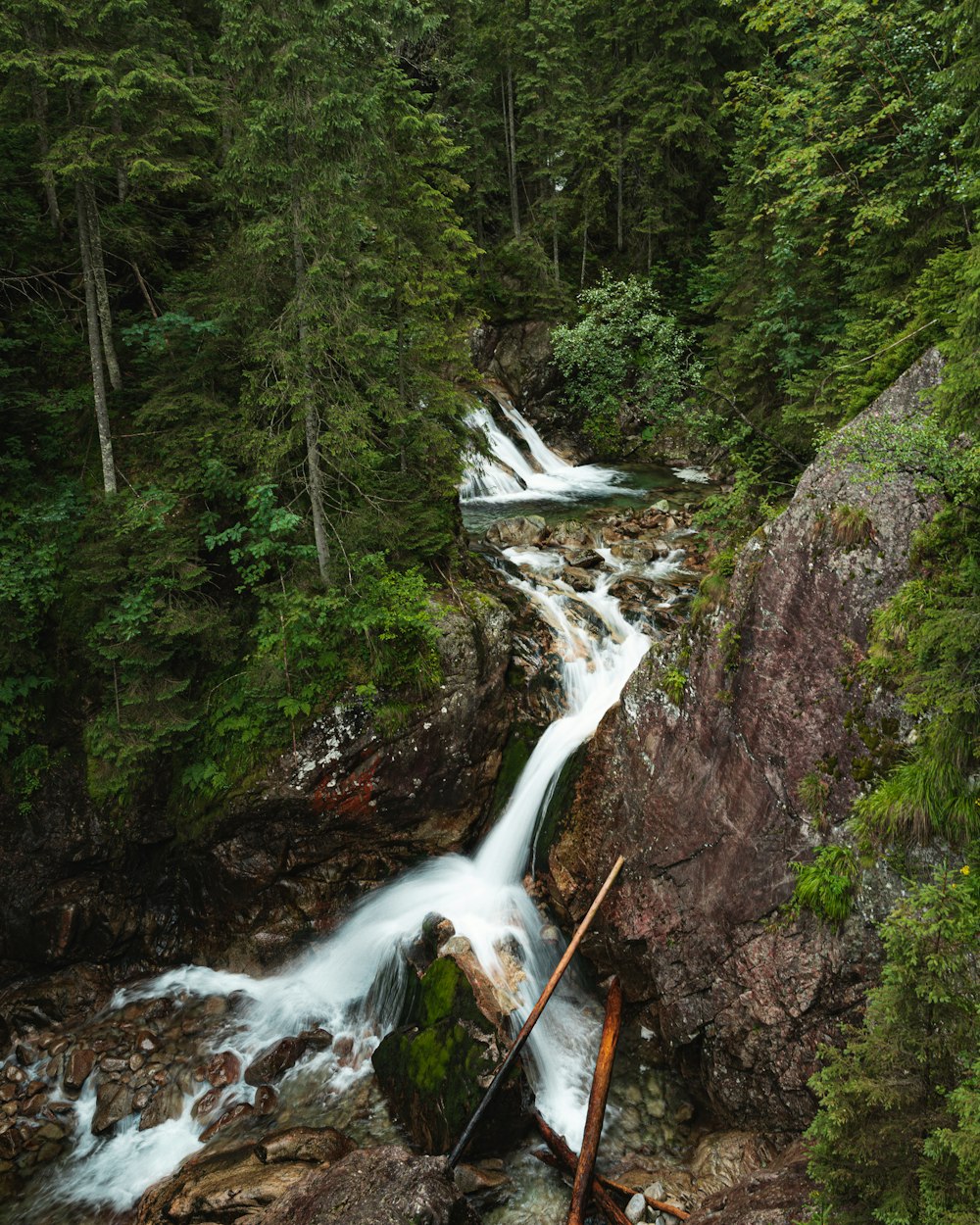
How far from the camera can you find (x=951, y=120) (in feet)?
25.3

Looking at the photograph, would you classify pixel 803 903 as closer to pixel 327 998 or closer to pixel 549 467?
pixel 327 998

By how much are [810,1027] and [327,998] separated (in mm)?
6183

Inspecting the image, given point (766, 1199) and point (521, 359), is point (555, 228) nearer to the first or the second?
point (521, 359)

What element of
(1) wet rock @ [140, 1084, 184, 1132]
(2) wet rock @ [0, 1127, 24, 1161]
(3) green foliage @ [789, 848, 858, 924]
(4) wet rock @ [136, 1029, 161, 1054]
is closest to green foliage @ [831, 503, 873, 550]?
(3) green foliage @ [789, 848, 858, 924]

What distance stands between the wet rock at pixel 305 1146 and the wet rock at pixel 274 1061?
0.92m

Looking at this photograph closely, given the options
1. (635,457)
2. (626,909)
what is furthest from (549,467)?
(626,909)

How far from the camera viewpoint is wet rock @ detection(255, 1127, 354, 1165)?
22.3 feet

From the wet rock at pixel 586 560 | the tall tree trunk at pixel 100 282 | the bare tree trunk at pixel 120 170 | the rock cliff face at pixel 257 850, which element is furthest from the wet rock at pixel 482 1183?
the bare tree trunk at pixel 120 170

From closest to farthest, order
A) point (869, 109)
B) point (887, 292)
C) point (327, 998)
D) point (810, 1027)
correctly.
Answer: point (810, 1027)
point (887, 292)
point (327, 998)
point (869, 109)

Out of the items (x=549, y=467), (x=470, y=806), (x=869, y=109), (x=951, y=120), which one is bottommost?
(x=470, y=806)

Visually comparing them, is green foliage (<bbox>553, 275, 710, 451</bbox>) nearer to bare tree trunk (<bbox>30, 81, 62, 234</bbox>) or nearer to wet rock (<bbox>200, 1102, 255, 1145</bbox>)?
bare tree trunk (<bbox>30, 81, 62, 234</bbox>)

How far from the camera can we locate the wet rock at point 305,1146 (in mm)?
6789

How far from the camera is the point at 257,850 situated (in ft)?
31.3

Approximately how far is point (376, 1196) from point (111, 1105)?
440 cm
